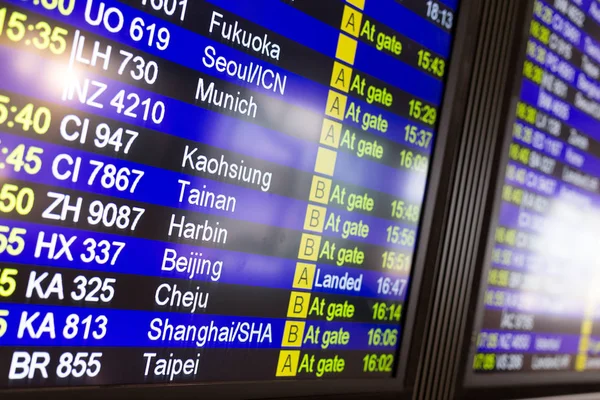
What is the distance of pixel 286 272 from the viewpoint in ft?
5.04

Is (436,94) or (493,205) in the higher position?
(436,94)

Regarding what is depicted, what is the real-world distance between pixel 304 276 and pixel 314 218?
124mm

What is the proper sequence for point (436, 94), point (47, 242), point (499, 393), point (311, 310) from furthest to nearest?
point (499, 393) < point (436, 94) < point (311, 310) < point (47, 242)

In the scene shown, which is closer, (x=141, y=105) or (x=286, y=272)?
(x=141, y=105)

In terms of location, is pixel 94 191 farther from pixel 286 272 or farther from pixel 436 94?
pixel 436 94

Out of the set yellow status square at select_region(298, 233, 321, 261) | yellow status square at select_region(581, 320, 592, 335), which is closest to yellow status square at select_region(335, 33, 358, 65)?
yellow status square at select_region(298, 233, 321, 261)

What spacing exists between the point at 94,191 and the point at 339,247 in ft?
2.06


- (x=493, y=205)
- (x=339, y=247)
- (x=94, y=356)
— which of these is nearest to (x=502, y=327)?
(x=493, y=205)

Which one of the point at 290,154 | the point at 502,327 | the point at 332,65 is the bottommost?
the point at 502,327

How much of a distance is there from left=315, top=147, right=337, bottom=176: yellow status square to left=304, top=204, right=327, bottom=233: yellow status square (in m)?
0.08

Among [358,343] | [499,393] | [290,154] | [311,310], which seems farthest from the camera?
[499,393]

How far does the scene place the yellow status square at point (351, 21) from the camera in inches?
63.0

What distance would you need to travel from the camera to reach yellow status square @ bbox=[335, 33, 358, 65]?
5.23ft

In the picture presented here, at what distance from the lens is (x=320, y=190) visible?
1.58 m
